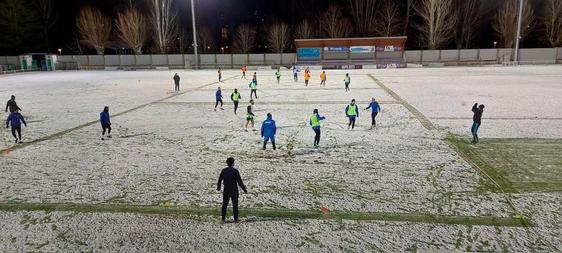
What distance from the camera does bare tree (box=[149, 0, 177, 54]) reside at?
62.7 meters

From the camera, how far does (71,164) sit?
420 inches

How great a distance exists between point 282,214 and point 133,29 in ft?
209

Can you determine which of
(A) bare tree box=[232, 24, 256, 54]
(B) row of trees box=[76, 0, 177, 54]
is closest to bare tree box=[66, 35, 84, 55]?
(B) row of trees box=[76, 0, 177, 54]

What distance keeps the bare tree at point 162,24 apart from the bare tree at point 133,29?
208 centimetres

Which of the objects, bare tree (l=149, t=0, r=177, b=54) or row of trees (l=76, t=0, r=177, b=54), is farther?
row of trees (l=76, t=0, r=177, b=54)

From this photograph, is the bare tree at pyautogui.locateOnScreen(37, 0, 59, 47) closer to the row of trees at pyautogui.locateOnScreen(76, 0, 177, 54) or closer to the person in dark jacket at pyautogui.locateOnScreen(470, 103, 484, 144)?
the row of trees at pyautogui.locateOnScreen(76, 0, 177, 54)

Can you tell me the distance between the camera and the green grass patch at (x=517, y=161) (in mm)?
8633

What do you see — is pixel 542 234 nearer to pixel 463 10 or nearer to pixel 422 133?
pixel 422 133

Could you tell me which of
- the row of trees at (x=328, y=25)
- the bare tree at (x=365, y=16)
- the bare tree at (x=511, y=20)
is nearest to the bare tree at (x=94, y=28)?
the row of trees at (x=328, y=25)

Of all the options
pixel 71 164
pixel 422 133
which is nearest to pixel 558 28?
pixel 422 133

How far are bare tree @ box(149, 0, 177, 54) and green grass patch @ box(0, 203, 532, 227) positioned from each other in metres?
59.2

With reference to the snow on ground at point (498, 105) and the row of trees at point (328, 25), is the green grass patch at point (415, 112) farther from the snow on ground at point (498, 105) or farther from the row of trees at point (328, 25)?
the row of trees at point (328, 25)

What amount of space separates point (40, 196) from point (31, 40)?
2811 inches

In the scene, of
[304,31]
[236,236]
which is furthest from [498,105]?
[304,31]
